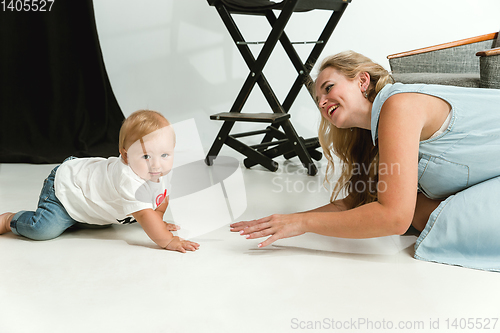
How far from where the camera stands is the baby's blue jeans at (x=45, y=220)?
1161 millimetres

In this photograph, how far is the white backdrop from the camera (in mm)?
2635

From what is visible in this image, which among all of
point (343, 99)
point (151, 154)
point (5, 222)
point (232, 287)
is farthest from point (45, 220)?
point (343, 99)

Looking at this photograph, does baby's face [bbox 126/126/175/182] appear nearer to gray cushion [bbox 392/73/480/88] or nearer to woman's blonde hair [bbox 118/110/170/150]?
woman's blonde hair [bbox 118/110/170/150]

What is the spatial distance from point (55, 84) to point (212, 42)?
39.2 inches

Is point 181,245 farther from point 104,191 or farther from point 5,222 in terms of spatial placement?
point 5,222

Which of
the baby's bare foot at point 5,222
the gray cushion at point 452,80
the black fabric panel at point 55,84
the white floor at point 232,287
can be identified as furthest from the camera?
the black fabric panel at point 55,84

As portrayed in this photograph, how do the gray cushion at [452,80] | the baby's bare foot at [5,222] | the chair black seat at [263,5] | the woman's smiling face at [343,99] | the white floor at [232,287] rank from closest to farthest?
the white floor at [232,287] → the woman's smiling face at [343,99] → the baby's bare foot at [5,222] → the gray cushion at [452,80] → the chair black seat at [263,5]

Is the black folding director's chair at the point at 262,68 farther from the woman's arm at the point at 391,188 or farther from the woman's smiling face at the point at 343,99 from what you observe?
the woman's arm at the point at 391,188

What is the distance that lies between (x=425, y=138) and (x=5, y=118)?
231 cm

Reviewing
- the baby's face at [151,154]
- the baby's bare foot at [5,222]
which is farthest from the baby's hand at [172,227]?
the baby's bare foot at [5,222]

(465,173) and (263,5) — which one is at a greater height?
(263,5)

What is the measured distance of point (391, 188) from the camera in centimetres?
95

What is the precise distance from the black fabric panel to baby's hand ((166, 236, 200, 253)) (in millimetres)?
1376

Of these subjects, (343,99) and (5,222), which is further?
(5,222)
